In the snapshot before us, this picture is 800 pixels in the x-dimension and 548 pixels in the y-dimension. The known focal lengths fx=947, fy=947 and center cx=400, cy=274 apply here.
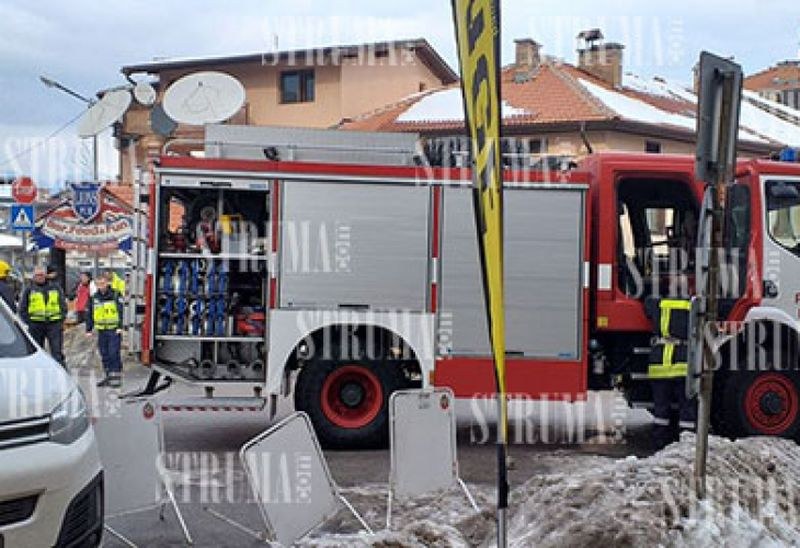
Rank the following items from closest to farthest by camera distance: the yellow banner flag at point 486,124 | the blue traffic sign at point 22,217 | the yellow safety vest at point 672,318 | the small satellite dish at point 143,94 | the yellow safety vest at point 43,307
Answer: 1. the yellow banner flag at point 486,124
2. the yellow safety vest at point 672,318
3. the yellow safety vest at point 43,307
4. the blue traffic sign at point 22,217
5. the small satellite dish at point 143,94

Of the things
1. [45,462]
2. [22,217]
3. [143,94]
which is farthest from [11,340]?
[143,94]

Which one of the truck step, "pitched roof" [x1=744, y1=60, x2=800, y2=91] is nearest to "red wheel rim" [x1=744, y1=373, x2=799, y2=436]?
the truck step

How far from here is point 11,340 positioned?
5066 millimetres

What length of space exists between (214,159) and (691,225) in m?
4.53

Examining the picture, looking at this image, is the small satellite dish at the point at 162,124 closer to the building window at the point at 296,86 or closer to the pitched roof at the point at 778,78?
the building window at the point at 296,86

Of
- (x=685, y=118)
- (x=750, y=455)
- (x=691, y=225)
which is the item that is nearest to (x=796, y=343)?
(x=691, y=225)

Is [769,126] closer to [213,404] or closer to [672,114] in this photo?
[672,114]

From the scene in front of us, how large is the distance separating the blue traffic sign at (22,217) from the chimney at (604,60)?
83.7 ft

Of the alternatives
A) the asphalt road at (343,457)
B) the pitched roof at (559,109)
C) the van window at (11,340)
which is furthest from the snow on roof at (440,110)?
the van window at (11,340)

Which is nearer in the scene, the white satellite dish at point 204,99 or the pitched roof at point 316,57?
the white satellite dish at point 204,99

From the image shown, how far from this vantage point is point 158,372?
8672 mm

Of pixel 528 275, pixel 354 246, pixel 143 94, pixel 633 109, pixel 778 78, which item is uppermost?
pixel 778 78

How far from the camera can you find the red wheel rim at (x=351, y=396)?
346 inches

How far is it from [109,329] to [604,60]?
2771cm
